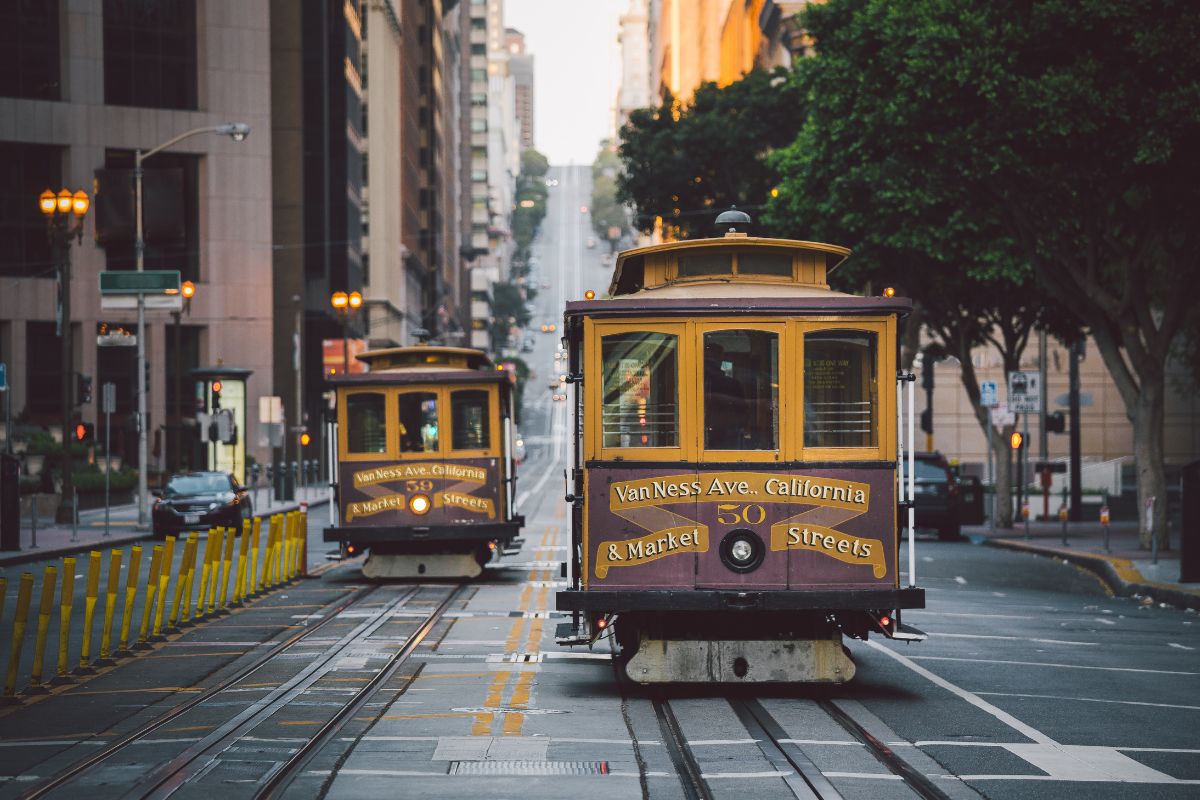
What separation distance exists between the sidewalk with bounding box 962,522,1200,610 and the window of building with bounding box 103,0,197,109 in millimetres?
40785

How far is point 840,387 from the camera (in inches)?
523

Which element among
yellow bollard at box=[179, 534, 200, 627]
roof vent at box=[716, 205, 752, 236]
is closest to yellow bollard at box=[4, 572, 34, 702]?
yellow bollard at box=[179, 534, 200, 627]

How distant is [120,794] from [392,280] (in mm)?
97988

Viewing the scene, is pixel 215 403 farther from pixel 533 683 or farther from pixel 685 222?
pixel 533 683

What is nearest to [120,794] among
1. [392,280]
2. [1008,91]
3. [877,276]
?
[1008,91]

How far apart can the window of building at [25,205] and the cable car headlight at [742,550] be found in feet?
199

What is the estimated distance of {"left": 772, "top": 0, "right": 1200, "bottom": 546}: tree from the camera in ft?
88.2

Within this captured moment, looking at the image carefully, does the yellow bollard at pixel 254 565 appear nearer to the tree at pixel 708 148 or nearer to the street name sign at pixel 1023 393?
the street name sign at pixel 1023 393

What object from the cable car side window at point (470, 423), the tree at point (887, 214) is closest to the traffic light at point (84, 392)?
the tree at point (887, 214)

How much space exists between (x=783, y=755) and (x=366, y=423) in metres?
15.1

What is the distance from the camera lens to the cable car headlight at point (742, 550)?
42.7 feet

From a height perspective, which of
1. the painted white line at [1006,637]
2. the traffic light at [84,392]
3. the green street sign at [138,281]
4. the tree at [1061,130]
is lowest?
the painted white line at [1006,637]

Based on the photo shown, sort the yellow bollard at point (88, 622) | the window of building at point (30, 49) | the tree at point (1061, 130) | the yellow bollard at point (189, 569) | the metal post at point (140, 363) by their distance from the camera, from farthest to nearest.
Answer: the window of building at point (30, 49) < the metal post at point (140, 363) < the tree at point (1061, 130) < the yellow bollard at point (189, 569) < the yellow bollard at point (88, 622)

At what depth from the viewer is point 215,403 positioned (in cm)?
5500
